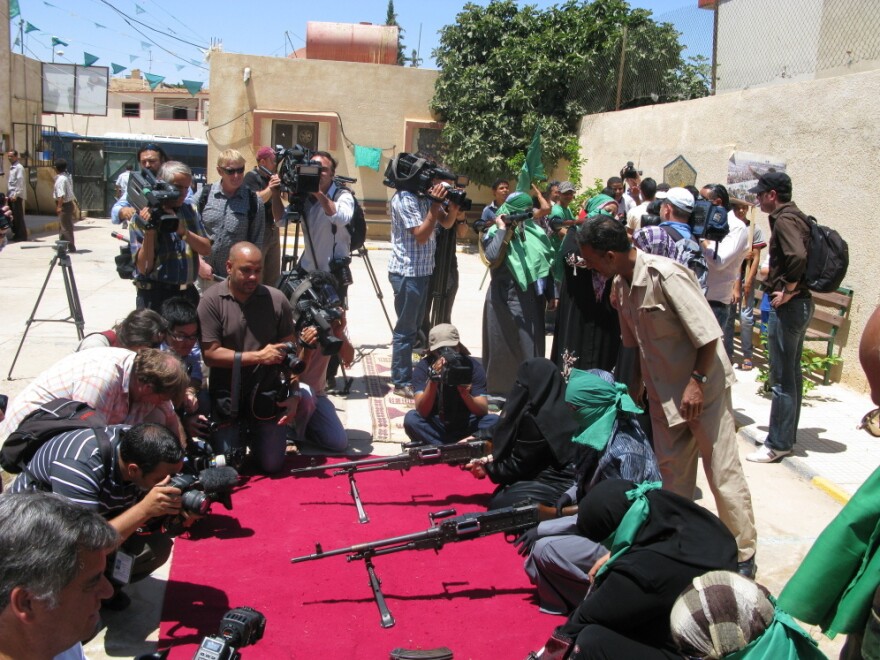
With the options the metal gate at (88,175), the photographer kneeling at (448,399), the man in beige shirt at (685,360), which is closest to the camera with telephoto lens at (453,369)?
the photographer kneeling at (448,399)

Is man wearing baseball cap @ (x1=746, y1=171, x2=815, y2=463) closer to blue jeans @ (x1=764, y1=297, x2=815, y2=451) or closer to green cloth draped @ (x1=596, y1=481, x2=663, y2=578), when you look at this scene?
blue jeans @ (x1=764, y1=297, x2=815, y2=451)

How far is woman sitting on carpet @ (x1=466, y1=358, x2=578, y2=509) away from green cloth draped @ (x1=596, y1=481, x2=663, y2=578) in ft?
3.91

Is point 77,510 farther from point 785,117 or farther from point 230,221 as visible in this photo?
point 785,117

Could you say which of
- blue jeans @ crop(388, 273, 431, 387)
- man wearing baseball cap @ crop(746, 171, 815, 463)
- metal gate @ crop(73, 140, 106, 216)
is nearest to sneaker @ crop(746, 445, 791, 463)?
man wearing baseball cap @ crop(746, 171, 815, 463)

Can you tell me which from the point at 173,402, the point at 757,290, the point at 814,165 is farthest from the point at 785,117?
the point at 173,402

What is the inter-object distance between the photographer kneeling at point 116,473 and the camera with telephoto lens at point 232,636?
3.40ft

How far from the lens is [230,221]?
6352mm

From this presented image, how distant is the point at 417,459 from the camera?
15.2 feet

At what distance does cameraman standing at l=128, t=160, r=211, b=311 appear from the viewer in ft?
17.7

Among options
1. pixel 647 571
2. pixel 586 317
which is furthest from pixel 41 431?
pixel 586 317

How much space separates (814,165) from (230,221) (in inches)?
221

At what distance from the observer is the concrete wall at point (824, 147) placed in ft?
23.6

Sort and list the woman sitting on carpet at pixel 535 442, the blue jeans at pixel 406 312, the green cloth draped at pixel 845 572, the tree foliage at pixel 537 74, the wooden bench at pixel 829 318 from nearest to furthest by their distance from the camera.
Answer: the green cloth draped at pixel 845 572, the woman sitting on carpet at pixel 535 442, the blue jeans at pixel 406 312, the wooden bench at pixel 829 318, the tree foliage at pixel 537 74

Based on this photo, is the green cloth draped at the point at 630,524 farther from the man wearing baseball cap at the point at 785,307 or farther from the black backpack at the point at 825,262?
the black backpack at the point at 825,262
